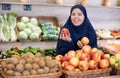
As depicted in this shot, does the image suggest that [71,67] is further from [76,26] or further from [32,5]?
[32,5]

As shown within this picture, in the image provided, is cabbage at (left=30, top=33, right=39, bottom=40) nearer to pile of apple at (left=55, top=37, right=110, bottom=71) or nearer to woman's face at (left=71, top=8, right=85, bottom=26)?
woman's face at (left=71, top=8, right=85, bottom=26)

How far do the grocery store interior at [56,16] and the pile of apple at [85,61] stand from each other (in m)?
1.95

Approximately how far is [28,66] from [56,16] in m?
2.99

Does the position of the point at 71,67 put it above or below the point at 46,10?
below

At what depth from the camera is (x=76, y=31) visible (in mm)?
3285

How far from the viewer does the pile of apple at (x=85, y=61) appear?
6.75 ft

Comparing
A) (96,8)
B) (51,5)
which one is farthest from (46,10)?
(96,8)

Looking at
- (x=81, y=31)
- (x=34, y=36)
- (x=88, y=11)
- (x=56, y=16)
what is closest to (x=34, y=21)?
(x=34, y=36)

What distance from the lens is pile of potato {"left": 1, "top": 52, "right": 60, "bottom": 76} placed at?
189 centimetres

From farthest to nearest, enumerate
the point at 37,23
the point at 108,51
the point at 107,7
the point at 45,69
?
the point at 107,7
the point at 37,23
the point at 108,51
the point at 45,69

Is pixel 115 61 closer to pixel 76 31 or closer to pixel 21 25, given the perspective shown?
pixel 76 31

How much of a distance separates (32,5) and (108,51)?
179cm

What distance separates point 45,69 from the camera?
195cm

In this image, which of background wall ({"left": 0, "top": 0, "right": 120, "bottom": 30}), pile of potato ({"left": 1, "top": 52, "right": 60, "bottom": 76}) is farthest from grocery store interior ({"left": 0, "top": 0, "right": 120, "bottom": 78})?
pile of potato ({"left": 1, "top": 52, "right": 60, "bottom": 76})
